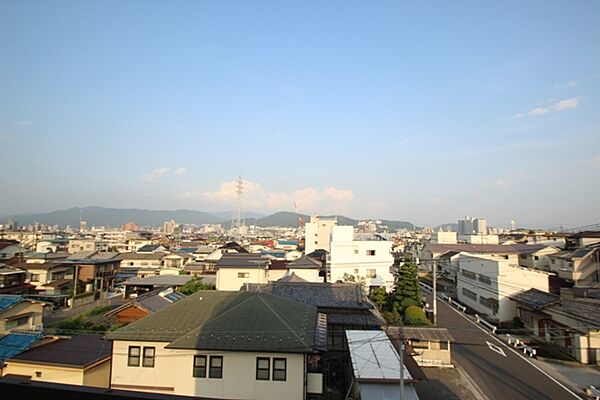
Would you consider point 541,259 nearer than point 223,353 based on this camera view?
No

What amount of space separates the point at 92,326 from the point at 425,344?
16659mm

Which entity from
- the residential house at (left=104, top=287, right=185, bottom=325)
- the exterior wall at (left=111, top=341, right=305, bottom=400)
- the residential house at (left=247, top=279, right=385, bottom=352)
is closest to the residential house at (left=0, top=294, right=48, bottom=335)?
the residential house at (left=104, top=287, right=185, bottom=325)

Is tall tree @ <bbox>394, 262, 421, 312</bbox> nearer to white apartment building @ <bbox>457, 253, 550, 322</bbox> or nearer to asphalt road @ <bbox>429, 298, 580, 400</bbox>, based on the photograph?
asphalt road @ <bbox>429, 298, 580, 400</bbox>

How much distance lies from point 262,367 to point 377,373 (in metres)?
3.40

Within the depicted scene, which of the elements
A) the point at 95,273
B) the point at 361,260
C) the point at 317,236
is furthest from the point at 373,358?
the point at 317,236

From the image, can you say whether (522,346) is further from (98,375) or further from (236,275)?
(236,275)

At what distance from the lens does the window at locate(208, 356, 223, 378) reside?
11.0 m

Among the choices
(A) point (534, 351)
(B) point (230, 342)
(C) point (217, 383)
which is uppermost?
(B) point (230, 342)

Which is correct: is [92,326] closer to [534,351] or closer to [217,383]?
[217,383]

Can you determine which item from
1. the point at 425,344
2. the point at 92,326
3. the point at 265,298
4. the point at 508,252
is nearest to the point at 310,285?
the point at 425,344

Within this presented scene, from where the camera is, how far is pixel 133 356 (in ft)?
38.9

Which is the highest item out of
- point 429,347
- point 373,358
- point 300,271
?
point 373,358

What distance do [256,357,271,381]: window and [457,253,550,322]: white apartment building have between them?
20511mm

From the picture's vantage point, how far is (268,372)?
35.8ft
